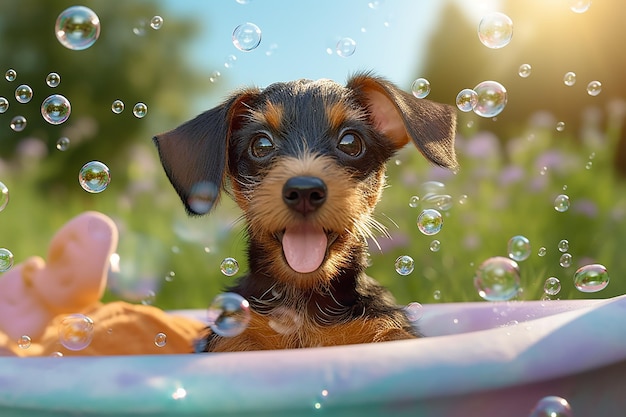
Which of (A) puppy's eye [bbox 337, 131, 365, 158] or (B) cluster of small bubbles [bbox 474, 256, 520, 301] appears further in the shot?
(A) puppy's eye [bbox 337, 131, 365, 158]

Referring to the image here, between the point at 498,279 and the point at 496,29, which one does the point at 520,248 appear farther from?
the point at 496,29

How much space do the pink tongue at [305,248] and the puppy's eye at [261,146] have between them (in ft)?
0.99

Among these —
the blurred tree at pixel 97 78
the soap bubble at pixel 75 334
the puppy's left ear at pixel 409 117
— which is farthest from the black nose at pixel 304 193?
the blurred tree at pixel 97 78

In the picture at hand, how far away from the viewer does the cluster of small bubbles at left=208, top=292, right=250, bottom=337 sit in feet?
6.55

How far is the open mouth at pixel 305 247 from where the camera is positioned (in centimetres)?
207

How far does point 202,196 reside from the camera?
215cm

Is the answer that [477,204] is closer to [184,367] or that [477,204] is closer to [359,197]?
[359,197]

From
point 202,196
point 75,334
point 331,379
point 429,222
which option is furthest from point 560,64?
point 331,379

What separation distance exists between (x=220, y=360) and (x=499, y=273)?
1.02m

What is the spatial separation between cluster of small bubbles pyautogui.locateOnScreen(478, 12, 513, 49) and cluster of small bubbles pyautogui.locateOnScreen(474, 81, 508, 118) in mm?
172

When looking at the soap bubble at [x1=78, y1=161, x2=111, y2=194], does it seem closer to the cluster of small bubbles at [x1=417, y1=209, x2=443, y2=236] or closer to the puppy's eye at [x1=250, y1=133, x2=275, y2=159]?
the puppy's eye at [x1=250, y1=133, x2=275, y2=159]

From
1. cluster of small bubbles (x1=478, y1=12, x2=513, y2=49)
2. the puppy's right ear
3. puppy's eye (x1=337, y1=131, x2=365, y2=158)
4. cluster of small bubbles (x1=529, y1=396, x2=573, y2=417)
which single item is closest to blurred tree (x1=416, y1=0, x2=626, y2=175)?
cluster of small bubbles (x1=478, y1=12, x2=513, y2=49)

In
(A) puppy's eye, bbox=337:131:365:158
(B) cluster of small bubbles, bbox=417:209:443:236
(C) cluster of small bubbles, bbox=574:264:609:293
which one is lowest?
(C) cluster of small bubbles, bbox=574:264:609:293

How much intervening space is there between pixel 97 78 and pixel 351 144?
9.78 m
